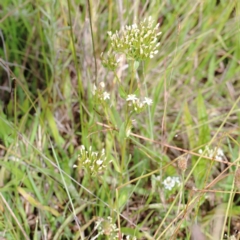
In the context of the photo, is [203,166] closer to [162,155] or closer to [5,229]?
[162,155]

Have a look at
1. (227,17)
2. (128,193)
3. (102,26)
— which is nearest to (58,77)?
(102,26)

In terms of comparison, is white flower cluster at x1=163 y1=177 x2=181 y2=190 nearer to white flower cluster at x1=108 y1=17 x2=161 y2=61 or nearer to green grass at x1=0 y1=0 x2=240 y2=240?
green grass at x1=0 y1=0 x2=240 y2=240

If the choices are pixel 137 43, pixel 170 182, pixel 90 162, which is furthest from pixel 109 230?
pixel 137 43

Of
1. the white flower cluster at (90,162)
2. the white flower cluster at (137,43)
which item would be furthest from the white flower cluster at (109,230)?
the white flower cluster at (137,43)

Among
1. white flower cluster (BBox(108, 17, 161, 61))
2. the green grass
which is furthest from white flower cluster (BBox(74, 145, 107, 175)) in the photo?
white flower cluster (BBox(108, 17, 161, 61))

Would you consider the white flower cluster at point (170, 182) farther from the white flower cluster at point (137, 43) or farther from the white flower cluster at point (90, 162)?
the white flower cluster at point (137, 43)

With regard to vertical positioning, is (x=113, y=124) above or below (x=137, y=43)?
below

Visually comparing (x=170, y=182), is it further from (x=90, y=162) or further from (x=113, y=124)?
(x=90, y=162)
